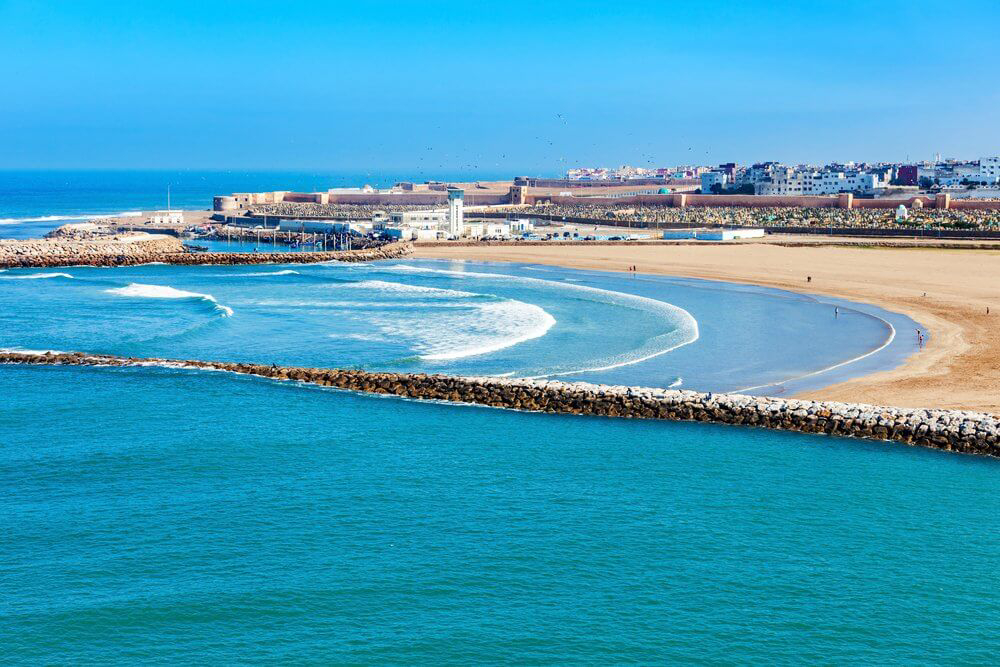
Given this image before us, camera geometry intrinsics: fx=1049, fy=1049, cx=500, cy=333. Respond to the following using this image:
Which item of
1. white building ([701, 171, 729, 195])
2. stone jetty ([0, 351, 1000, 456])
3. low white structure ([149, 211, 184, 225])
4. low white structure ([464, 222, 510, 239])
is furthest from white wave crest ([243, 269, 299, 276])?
white building ([701, 171, 729, 195])

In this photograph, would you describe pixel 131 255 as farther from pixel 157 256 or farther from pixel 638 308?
pixel 638 308

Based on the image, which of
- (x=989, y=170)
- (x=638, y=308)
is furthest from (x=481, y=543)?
(x=989, y=170)

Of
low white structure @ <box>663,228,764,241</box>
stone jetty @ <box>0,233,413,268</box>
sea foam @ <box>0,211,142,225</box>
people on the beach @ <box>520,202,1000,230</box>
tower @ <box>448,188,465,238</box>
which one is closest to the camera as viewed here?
stone jetty @ <box>0,233,413,268</box>

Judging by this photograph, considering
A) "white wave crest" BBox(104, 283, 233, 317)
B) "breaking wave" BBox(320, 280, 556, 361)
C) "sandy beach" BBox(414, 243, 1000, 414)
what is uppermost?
"sandy beach" BBox(414, 243, 1000, 414)

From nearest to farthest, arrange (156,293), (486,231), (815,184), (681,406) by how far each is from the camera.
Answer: (681,406) → (156,293) → (486,231) → (815,184)

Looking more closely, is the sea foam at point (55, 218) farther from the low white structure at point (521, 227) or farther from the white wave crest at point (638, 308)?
the white wave crest at point (638, 308)

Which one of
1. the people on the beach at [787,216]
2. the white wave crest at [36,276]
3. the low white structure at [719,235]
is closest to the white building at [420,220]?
the people on the beach at [787,216]

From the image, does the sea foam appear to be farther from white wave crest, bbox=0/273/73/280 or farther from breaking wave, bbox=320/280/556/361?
breaking wave, bbox=320/280/556/361
